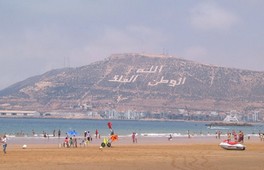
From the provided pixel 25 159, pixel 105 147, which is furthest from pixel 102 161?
pixel 105 147

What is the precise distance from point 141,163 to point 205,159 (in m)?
4.30

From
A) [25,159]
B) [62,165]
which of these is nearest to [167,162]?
[62,165]

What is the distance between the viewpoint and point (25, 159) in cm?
3095

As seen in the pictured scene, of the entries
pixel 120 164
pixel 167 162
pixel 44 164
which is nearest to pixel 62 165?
pixel 44 164

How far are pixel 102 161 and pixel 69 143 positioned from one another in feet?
52.4

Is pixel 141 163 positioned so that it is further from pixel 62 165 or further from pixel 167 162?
pixel 62 165

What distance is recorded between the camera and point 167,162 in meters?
29.2

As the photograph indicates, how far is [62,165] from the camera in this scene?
89.9 feet

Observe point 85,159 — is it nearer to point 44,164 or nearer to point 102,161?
point 102,161

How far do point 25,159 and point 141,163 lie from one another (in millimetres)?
6682

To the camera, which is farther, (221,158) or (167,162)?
(221,158)

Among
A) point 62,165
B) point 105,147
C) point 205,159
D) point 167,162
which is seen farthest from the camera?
point 105,147

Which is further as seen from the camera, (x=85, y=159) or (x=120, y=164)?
(x=85, y=159)

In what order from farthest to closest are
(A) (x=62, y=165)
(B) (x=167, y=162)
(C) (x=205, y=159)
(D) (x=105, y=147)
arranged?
(D) (x=105, y=147), (C) (x=205, y=159), (B) (x=167, y=162), (A) (x=62, y=165)
